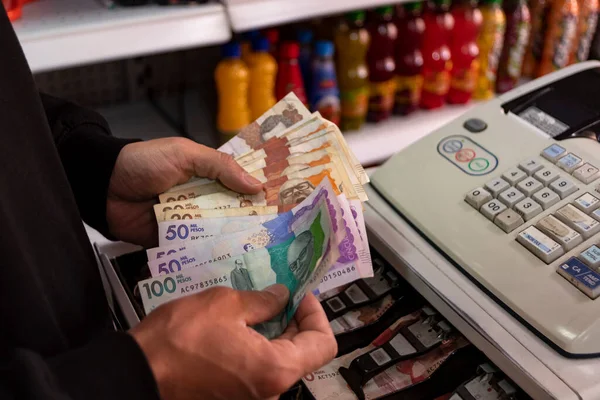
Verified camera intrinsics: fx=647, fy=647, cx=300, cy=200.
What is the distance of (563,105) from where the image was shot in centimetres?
98

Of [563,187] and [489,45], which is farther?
[489,45]

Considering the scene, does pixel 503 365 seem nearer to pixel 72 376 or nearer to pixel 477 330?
pixel 477 330

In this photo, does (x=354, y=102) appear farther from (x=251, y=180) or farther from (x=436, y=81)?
(x=251, y=180)

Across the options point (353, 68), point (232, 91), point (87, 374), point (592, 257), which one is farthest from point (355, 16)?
point (87, 374)

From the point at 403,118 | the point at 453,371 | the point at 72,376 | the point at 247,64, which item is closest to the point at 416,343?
the point at 453,371

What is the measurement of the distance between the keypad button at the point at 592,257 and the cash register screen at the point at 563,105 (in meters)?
0.22

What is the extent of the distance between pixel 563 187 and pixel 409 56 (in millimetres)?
1059

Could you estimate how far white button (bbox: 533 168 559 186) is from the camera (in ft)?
2.80

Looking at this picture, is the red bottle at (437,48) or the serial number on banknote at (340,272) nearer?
the serial number on banknote at (340,272)

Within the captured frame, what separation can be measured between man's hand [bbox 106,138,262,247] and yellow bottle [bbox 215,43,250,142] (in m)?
0.76

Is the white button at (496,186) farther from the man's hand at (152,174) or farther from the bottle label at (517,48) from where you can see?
the bottle label at (517,48)

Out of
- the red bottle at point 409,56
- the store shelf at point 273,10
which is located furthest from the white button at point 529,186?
the red bottle at point 409,56

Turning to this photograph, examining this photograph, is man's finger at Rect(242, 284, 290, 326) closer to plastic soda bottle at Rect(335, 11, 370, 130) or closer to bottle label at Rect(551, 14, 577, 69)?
plastic soda bottle at Rect(335, 11, 370, 130)

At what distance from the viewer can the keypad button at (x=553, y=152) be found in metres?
0.89
